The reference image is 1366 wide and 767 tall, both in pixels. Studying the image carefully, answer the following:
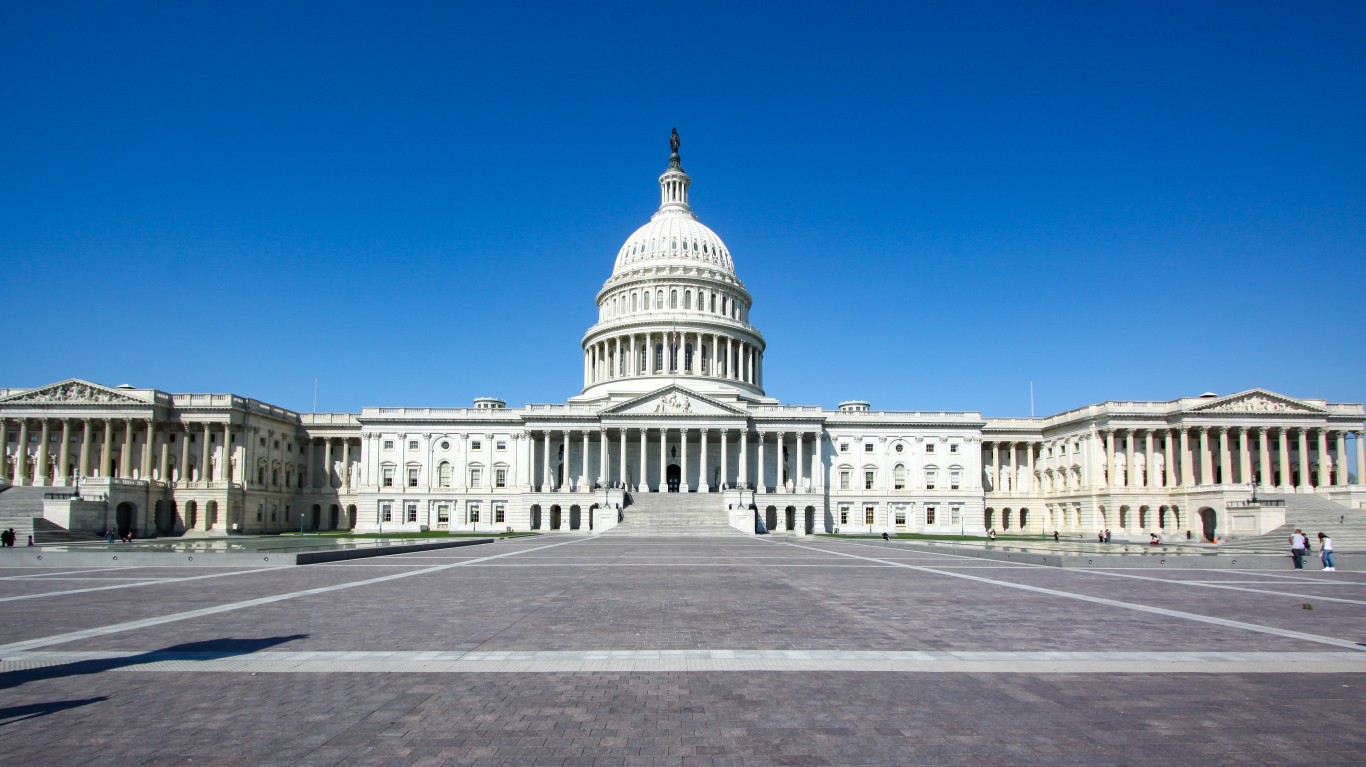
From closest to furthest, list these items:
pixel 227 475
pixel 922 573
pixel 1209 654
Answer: pixel 1209 654
pixel 922 573
pixel 227 475

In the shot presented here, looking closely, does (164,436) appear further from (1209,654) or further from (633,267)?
(1209,654)

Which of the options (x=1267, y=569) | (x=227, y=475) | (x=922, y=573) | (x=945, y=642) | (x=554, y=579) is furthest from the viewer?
(x=227, y=475)

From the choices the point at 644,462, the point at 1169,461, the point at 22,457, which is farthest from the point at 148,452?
the point at 1169,461

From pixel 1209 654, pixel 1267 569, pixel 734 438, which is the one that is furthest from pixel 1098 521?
pixel 1209 654

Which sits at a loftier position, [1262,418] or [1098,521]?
[1262,418]

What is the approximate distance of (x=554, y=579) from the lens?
27.5 metres

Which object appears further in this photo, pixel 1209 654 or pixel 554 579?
pixel 554 579

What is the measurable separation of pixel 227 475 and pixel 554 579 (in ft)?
252

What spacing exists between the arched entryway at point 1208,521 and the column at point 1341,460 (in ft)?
46.0

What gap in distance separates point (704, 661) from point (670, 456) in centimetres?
9339

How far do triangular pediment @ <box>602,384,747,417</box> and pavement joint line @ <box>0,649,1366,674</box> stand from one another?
84.9 metres

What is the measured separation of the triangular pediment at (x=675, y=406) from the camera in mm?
98938

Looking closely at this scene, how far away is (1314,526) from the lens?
66.0m

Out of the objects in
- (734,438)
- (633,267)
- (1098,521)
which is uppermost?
(633,267)
